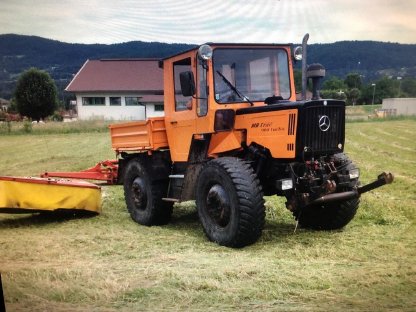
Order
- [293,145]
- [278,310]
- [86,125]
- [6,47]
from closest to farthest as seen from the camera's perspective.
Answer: [278,310] < [6,47] < [293,145] < [86,125]

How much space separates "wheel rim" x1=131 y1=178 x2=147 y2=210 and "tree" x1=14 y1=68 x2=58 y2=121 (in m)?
1.70

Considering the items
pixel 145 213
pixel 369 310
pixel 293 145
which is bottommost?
pixel 145 213

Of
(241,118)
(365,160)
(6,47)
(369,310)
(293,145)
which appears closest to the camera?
(369,310)

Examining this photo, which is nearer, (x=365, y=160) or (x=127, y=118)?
(x=127, y=118)

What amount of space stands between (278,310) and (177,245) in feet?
5.46

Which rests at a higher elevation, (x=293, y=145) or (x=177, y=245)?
(x=293, y=145)

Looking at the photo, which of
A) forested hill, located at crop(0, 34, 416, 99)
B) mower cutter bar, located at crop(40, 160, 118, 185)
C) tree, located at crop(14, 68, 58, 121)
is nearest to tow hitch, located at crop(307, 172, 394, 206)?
forested hill, located at crop(0, 34, 416, 99)

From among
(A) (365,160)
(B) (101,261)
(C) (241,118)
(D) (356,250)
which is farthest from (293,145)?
(A) (365,160)

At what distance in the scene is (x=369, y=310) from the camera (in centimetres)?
192

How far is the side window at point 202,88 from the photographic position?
384cm

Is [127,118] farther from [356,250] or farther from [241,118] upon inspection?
[356,250]

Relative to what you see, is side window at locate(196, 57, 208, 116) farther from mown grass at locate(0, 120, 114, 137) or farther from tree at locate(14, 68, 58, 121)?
tree at locate(14, 68, 58, 121)

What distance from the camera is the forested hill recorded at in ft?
7.58

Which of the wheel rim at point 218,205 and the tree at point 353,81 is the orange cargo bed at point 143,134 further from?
the tree at point 353,81
